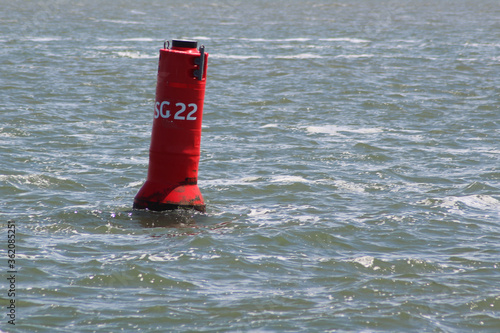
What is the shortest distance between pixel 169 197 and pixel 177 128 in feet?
2.90

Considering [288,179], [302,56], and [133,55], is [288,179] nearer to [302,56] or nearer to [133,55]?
A: [302,56]

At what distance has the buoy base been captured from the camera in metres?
10.1

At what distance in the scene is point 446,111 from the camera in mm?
19375

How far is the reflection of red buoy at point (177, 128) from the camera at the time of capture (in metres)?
9.62

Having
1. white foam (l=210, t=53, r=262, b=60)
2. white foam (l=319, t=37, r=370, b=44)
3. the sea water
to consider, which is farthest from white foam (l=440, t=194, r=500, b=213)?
white foam (l=319, t=37, r=370, b=44)

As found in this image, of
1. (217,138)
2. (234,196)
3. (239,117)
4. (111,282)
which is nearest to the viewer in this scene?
(111,282)

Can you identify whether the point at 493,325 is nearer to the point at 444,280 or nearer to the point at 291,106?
the point at 444,280

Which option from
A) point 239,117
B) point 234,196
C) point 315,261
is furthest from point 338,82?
point 315,261

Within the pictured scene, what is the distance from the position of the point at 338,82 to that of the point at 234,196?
13.3m

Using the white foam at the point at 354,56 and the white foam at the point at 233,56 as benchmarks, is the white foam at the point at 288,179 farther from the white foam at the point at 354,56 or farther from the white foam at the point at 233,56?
the white foam at the point at 354,56

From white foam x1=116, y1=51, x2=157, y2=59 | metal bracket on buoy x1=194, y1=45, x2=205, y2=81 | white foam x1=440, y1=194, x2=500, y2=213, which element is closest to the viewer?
metal bracket on buoy x1=194, y1=45, x2=205, y2=81

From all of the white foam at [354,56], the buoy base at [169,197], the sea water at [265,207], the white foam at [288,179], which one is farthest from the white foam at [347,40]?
the buoy base at [169,197]

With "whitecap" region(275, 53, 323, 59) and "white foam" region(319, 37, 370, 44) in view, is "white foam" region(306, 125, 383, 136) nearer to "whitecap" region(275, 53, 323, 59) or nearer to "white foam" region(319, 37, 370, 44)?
"whitecap" region(275, 53, 323, 59)

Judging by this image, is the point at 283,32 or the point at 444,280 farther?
the point at 283,32
